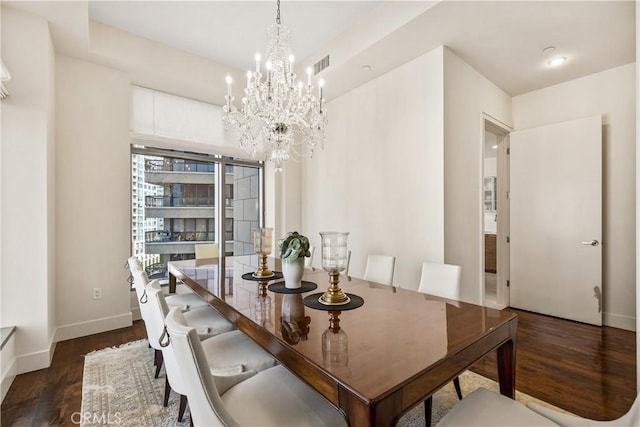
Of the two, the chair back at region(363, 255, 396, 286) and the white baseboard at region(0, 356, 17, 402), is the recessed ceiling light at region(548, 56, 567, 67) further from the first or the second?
the white baseboard at region(0, 356, 17, 402)

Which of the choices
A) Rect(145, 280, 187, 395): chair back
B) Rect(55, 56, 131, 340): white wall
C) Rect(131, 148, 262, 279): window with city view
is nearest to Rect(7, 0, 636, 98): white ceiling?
Rect(55, 56, 131, 340): white wall

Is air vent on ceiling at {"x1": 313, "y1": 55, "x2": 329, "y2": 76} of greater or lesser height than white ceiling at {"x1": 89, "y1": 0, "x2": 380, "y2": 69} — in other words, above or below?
below

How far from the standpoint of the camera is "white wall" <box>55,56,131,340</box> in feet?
9.70

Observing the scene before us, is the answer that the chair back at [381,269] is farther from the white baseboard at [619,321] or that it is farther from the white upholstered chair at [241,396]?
the white baseboard at [619,321]

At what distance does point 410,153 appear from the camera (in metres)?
3.12

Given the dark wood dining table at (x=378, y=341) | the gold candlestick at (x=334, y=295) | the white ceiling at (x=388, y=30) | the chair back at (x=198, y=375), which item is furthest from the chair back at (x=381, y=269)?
the white ceiling at (x=388, y=30)

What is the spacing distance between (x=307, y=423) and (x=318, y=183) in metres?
3.56

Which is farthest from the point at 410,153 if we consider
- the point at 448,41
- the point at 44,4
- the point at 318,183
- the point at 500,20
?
the point at 44,4

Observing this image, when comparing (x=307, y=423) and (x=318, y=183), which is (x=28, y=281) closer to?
(x=307, y=423)

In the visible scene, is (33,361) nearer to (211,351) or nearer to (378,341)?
(211,351)

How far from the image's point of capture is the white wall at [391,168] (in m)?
2.90

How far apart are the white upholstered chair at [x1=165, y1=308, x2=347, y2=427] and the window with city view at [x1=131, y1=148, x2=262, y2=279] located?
10.5 ft

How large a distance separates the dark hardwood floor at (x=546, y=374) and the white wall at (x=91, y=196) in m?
0.29

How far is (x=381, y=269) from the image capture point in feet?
8.38
